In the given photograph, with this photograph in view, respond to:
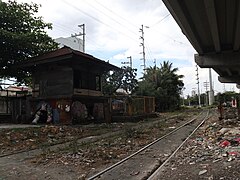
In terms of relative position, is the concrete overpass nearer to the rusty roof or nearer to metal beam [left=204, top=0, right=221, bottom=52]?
metal beam [left=204, top=0, right=221, bottom=52]

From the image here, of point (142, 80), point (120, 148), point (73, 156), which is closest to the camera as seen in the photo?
point (73, 156)

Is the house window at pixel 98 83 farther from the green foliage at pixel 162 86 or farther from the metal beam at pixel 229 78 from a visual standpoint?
the green foliage at pixel 162 86

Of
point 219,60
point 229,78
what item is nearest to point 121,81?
point 229,78

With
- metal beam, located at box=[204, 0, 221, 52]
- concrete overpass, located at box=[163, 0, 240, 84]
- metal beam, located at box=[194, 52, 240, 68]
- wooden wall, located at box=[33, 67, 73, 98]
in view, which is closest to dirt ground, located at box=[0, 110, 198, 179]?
concrete overpass, located at box=[163, 0, 240, 84]

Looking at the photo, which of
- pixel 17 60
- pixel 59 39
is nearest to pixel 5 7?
pixel 17 60

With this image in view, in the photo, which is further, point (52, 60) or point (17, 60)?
point (17, 60)

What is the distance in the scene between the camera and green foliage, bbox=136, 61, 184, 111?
1898 inches

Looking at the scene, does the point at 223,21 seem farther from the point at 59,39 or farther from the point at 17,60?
the point at 59,39

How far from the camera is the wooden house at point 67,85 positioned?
72.8ft

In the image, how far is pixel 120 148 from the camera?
11.4m

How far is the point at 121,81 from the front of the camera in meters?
50.9

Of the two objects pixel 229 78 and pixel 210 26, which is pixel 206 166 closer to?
pixel 210 26

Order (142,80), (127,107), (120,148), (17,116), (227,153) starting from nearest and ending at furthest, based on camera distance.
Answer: (227,153), (120,148), (17,116), (127,107), (142,80)

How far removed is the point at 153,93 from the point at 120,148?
1450 inches
